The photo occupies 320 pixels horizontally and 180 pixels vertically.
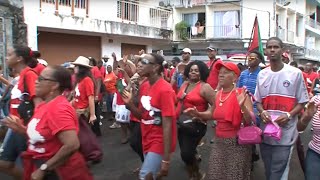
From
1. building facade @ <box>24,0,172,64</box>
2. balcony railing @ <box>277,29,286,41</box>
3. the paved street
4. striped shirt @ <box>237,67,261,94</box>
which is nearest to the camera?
the paved street

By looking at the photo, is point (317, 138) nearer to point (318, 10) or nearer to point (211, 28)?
point (211, 28)

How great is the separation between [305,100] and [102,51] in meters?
17.6

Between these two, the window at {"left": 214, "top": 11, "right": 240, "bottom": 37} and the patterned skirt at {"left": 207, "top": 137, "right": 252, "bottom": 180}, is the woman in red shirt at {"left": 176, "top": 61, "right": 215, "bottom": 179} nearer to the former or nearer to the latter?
the patterned skirt at {"left": 207, "top": 137, "right": 252, "bottom": 180}

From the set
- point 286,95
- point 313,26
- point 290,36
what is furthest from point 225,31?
point 286,95

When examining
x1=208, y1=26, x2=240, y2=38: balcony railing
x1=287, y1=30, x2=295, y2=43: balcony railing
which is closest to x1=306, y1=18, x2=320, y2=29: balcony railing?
x1=287, y1=30, x2=295, y2=43: balcony railing

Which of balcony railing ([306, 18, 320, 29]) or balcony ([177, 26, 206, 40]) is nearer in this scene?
balcony ([177, 26, 206, 40])

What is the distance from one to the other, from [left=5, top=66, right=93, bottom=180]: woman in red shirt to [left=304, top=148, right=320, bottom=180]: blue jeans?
2089mm

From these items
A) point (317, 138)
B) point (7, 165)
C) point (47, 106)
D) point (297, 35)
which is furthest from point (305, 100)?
point (297, 35)

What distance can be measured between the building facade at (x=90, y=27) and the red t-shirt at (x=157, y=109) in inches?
506

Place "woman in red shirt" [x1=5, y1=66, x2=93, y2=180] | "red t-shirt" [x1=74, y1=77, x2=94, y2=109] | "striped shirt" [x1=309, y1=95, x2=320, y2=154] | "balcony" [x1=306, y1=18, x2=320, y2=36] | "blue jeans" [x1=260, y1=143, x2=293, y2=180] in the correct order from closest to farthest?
"woman in red shirt" [x1=5, y1=66, x2=93, y2=180], "striped shirt" [x1=309, y1=95, x2=320, y2=154], "blue jeans" [x1=260, y1=143, x2=293, y2=180], "red t-shirt" [x1=74, y1=77, x2=94, y2=109], "balcony" [x1=306, y1=18, x2=320, y2=36]

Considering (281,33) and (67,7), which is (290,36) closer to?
(281,33)

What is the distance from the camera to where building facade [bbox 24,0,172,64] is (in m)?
17.5

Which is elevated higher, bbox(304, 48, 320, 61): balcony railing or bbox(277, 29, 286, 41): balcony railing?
bbox(277, 29, 286, 41): balcony railing

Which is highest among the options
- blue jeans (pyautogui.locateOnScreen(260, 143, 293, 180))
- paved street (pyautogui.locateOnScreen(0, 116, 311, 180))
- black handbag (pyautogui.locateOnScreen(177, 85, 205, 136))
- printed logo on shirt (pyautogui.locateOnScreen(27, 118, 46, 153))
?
printed logo on shirt (pyautogui.locateOnScreen(27, 118, 46, 153))
